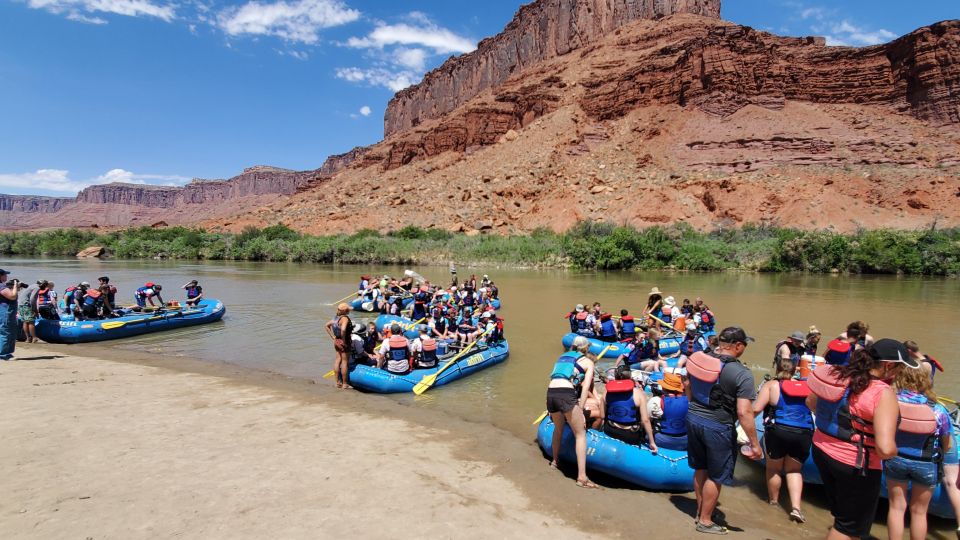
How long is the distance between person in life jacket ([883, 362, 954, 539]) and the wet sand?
57.3 inches

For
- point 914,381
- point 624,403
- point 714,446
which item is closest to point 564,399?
point 624,403

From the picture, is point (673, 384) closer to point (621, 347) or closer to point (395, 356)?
point (395, 356)

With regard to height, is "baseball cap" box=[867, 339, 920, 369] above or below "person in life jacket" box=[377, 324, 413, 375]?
above

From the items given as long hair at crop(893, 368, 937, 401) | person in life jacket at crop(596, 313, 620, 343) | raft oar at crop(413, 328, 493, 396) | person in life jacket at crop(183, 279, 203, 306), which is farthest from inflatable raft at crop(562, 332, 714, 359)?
person in life jacket at crop(183, 279, 203, 306)

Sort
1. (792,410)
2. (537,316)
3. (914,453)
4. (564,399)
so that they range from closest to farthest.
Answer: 1. (914,453)
2. (792,410)
3. (564,399)
4. (537,316)

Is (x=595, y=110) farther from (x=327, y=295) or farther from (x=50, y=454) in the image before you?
(x=50, y=454)

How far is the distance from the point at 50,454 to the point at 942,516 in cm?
953

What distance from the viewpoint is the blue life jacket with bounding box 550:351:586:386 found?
231 inches

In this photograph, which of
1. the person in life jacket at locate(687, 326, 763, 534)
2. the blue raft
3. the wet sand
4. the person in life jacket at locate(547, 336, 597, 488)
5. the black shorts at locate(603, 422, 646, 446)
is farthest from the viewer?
the black shorts at locate(603, 422, 646, 446)

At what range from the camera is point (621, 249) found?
41250 mm

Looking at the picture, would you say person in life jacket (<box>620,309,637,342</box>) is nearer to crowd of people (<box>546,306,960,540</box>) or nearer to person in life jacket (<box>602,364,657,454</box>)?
crowd of people (<box>546,306,960,540</box>)

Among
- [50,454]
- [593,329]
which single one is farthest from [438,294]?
[50,454]

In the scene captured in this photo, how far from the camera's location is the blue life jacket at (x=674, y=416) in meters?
6.34

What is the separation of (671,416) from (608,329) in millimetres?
6870
